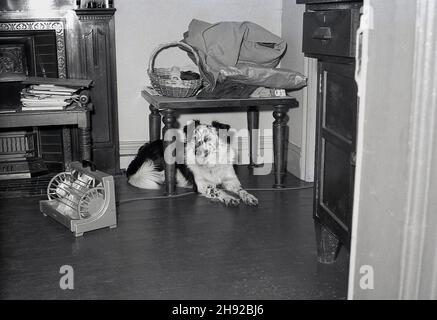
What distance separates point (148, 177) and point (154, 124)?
441mm

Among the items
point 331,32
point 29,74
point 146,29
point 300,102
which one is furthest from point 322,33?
point 29,74

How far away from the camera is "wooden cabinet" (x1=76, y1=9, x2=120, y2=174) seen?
392cm

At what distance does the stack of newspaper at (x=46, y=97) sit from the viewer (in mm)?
3541

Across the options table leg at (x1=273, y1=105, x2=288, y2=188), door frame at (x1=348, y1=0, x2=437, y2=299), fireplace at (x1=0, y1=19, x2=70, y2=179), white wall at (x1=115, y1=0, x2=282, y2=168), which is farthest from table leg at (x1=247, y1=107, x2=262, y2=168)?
door frame at (x1=348, y1=0, x2=437, y2=299)

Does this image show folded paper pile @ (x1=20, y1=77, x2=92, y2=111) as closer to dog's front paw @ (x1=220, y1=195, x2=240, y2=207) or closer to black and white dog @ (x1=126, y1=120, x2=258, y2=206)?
black and white dog @ (x1=126, y1=120, x2=258, y2=206)

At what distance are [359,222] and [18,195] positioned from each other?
265cm

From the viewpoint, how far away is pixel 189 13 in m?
4.11

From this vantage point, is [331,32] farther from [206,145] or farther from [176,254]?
[206,145]

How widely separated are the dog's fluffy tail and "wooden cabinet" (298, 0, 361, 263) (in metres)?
1.52

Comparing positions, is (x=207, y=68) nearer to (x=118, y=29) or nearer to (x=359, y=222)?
(x=118, y=29)

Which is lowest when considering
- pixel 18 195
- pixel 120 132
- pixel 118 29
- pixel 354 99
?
pixel 18 195

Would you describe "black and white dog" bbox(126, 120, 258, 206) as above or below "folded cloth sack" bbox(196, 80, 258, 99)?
below

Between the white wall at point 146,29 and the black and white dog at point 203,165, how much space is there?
0.51 meters

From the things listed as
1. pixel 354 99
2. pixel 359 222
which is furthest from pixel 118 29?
pixel 359 222
